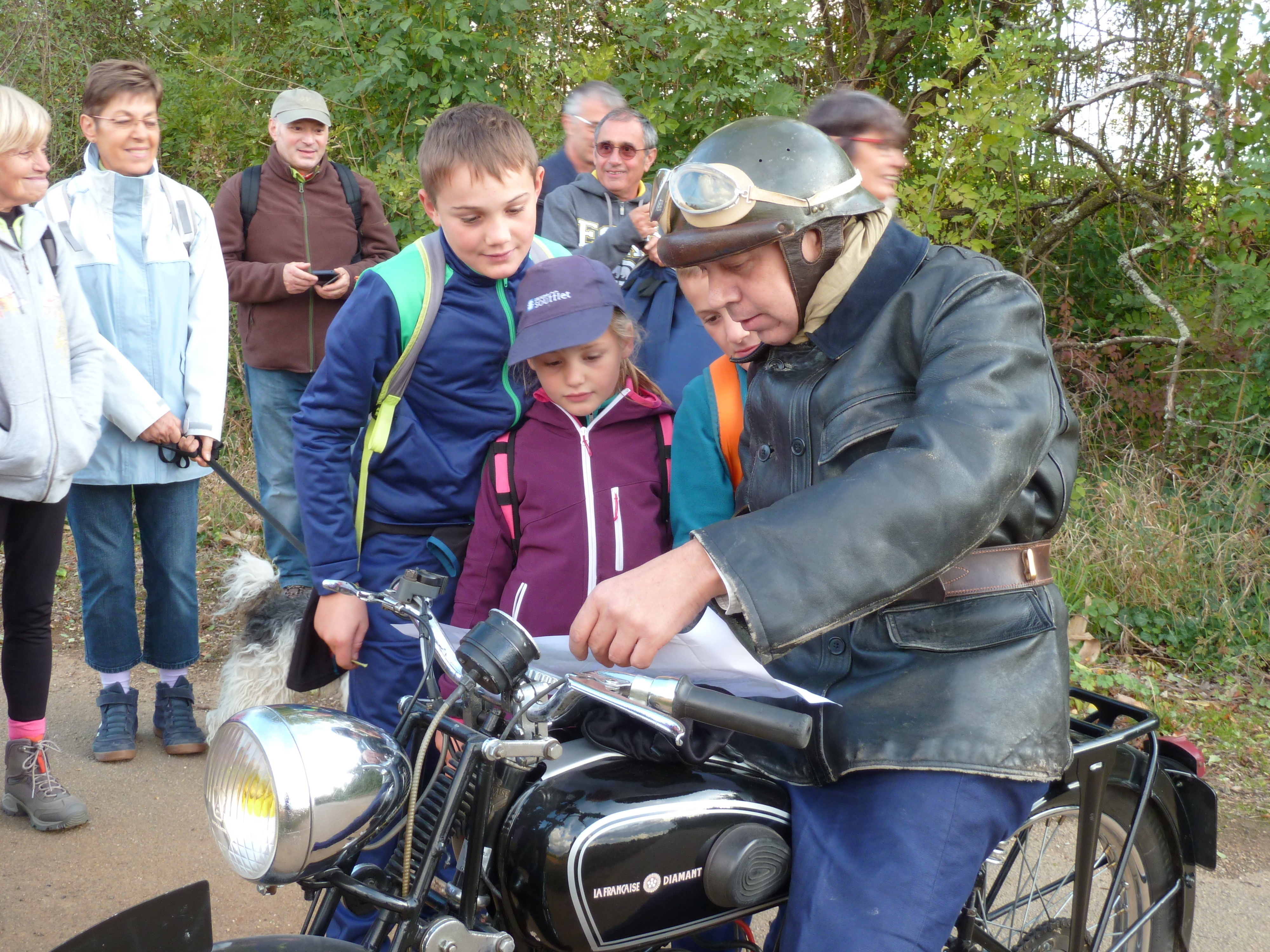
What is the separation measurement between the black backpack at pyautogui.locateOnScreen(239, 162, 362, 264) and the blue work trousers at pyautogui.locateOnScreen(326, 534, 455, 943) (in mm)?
3353

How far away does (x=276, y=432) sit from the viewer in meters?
5.66

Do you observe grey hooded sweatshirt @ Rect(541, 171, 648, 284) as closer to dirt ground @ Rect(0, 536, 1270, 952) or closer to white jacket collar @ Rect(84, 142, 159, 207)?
white jacket collar @ Rect(84, 142, 159, 207)

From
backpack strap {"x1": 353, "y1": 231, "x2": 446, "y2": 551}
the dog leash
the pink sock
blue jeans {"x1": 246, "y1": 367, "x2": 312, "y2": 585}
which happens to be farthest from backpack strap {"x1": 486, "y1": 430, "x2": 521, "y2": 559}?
blue jeans {"x1": 246, "y1": 367, "x2": 312, "y2": 585}

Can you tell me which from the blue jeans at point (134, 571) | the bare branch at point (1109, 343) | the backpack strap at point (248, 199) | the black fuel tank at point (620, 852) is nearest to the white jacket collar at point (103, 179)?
the blue jeans at point (134, 571)

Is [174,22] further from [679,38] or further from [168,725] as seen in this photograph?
[168,725]

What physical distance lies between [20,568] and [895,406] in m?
3.03

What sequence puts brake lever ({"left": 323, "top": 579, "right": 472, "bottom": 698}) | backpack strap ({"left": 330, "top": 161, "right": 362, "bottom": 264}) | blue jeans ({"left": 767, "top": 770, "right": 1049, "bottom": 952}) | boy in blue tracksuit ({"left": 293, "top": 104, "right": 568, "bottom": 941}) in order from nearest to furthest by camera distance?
brake lever ({"left": 323, "top": 579, "right": 472, "bottom": 698}) < blue jeans ({"left": 767, "top": 770, "right": 1049, "bottom": 952}) < boy in blue tracksuit ({"left": 293, "top": 104, "right": 568, "bottom": 941}) < backpack strap ({"left": 330, "top": 161, "right": 362, "bottom": 264})

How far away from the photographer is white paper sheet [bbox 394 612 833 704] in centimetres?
156

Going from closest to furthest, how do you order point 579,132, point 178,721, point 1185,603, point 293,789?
point 293,789 → point 178,721 → point 1185,603 → point 579,132

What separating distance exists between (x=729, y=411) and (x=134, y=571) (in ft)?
9.54

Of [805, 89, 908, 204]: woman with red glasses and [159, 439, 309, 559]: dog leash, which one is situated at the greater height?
[805, 89, 908, 204]: woman with red glasses

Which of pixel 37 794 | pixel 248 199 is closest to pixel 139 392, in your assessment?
pixel 37 794

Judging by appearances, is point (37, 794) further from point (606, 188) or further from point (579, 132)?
point (579, 132)

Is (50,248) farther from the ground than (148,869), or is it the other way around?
(50,248)
